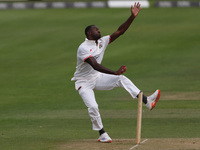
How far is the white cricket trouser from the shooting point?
11.7m

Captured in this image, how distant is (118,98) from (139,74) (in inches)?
179

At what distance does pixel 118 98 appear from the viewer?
1853cm

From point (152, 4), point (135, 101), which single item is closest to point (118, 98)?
point (135, 101)

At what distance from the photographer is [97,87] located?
1210 cm

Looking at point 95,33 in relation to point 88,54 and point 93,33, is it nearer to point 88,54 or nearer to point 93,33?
point 93,33

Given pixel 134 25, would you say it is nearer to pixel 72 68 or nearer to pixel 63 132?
pixel 72 68

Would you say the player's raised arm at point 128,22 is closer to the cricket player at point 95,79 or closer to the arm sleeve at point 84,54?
the cricket player at point 95,79

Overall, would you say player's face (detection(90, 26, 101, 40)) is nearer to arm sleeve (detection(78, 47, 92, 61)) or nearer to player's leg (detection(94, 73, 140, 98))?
arm sleeve (detection(78, 47, 92, 61))

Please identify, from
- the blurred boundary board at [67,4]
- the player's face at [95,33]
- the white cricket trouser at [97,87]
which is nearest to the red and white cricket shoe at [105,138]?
the white cricket trouser at [97,87]

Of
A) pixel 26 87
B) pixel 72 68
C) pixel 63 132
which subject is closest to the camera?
pixel 63 132

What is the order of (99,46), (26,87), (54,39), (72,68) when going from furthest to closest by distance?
(54,39)
(72,68)
(26,87)
(99,46)

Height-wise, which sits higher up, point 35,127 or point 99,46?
point 99,46

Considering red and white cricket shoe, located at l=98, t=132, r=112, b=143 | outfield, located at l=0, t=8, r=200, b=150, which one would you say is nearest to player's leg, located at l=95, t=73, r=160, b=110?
outfield, located at l=0, t=8, r=200, b=150

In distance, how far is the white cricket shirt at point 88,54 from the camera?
11734mm
